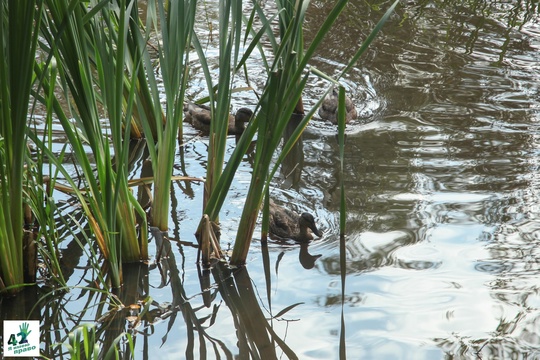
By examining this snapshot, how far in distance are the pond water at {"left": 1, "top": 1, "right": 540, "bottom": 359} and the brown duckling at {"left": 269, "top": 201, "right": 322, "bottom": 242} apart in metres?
0.08

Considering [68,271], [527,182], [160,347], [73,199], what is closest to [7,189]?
[68,271]

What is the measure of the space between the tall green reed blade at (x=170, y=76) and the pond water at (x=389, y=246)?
18.7 inches

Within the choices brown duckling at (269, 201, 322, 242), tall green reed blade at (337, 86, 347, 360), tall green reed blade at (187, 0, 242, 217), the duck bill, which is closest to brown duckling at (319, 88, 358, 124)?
brown duckling at (269, 201, 322, 242)

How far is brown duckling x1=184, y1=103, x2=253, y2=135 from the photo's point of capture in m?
7.00

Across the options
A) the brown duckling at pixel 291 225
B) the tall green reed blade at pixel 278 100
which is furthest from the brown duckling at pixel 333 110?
the tall green reed blade at pixel 278 100

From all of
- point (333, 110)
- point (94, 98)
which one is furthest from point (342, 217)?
point (333, 110)

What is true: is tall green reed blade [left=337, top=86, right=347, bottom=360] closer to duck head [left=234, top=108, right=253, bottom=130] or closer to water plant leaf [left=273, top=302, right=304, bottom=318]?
water plant leaf [left=273, top=302, right=304, bottom=318]

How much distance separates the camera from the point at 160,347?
398 cm

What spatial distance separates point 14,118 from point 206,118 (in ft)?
11.0

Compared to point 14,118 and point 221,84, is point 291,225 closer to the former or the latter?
point 221,84

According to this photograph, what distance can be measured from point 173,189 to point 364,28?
4.46m

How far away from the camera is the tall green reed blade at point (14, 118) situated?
3.54m

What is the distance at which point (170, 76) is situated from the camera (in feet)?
15.2

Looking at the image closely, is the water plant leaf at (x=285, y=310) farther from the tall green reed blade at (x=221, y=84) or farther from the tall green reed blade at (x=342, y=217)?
the tall green reed blade at (x=221, y=84)
